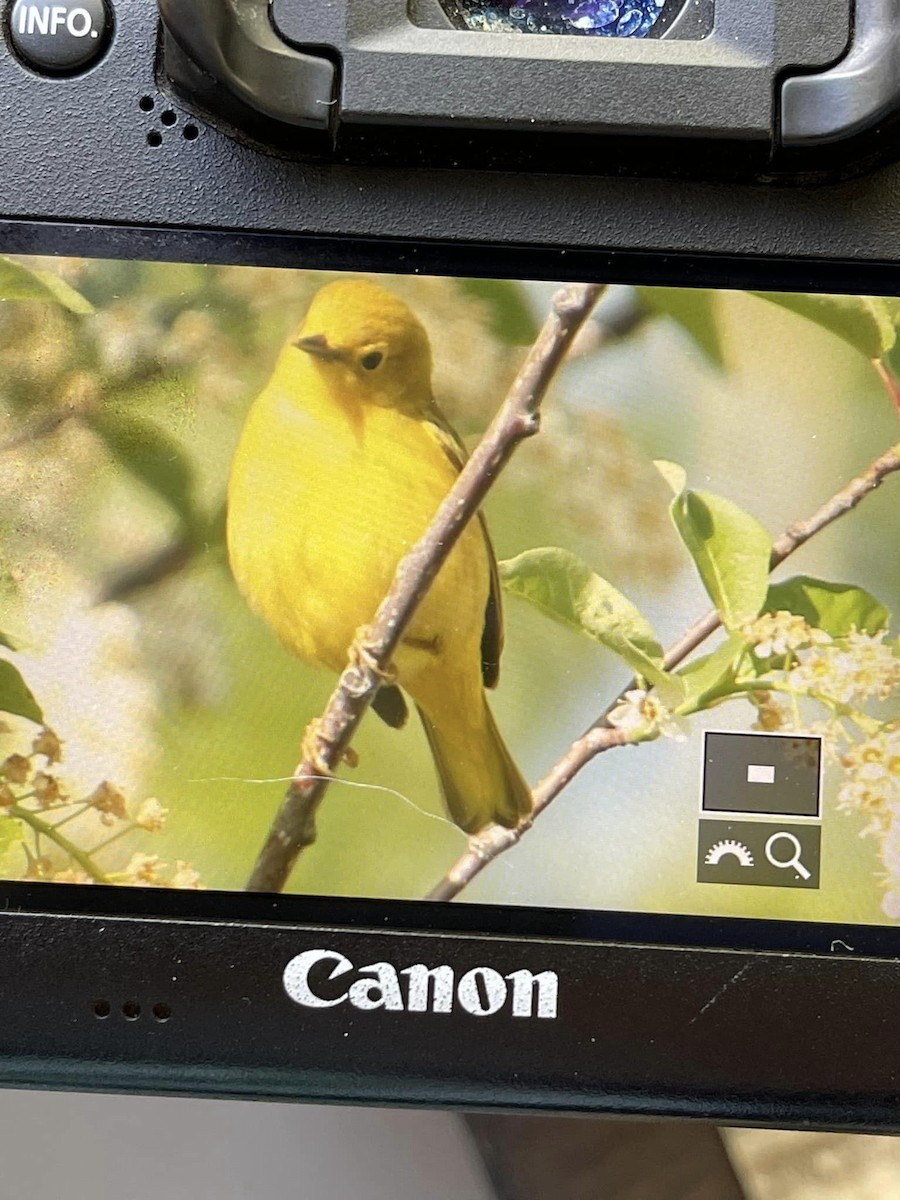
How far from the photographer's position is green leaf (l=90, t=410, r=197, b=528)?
0.39 meters

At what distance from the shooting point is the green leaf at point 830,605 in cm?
38

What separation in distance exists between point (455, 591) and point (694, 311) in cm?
12

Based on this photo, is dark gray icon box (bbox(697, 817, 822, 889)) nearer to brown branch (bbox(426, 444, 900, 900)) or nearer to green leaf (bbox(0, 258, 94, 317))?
brown branch (bbox(426, 444, 900, 900))

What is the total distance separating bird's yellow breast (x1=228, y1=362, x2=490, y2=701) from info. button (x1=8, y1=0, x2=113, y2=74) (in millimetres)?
130

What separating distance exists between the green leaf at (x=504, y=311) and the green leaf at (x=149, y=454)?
0.10 m

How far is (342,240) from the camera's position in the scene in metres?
0.39

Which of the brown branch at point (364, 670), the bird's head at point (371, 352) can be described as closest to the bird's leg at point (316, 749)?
the brown branch at point (364, 670)

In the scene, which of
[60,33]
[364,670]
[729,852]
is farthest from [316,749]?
[60,33]

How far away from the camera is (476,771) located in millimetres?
380

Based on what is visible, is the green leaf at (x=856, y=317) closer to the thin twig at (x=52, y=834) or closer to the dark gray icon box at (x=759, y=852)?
the dark gray icon box at (x=759, y=852)

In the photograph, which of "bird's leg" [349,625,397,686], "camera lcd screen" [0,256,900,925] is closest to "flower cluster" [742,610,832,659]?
"camera lcd screen" [0,256,900,925]

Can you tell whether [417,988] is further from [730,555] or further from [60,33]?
[60,33]

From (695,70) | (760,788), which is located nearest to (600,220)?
(695,70)

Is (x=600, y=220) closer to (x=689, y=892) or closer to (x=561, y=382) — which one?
(x=561, y=382)
